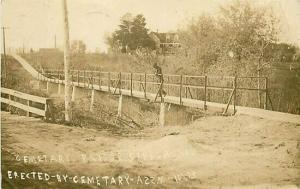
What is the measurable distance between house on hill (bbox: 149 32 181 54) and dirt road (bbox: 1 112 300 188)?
1.74 metres

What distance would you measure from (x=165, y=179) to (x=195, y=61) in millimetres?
4729

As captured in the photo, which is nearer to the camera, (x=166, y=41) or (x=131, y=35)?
(x=131, y=35)

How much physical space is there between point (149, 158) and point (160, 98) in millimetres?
4565

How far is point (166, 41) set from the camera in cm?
749

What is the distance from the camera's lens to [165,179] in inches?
217

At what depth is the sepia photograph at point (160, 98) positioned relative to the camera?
18.1ft

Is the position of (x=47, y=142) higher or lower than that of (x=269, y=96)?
lower

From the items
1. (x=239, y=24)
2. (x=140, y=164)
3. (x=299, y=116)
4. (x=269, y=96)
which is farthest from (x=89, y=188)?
(x=239, y=24)

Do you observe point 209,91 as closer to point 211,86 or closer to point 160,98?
point 211,86

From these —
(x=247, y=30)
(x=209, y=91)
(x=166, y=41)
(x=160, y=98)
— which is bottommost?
(x=160, y=98)

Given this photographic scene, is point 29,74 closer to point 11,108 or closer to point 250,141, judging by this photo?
point 11,108

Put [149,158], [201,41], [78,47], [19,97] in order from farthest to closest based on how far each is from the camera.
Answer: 1. [201,41]
2. [78,47]
3. [19,97]
4. [149,158]

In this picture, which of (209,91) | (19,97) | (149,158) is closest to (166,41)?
(149,158)

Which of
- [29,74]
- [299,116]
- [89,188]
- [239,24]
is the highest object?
[239,24]
